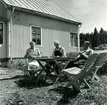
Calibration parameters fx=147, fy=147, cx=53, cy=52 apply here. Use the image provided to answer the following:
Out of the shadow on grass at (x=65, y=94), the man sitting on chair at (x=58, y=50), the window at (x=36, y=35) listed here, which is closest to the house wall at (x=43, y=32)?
the window at (x=36, y=35)

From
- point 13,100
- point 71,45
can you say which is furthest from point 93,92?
point 71,45

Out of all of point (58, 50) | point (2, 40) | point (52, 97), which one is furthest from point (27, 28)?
point (52, 97)

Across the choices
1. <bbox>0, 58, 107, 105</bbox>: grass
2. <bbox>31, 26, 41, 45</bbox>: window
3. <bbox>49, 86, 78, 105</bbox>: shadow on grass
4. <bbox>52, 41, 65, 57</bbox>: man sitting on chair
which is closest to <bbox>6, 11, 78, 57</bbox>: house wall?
<bbox>31, 26, 41, 45</bbox>: window

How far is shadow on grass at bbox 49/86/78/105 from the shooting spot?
3.14 metres

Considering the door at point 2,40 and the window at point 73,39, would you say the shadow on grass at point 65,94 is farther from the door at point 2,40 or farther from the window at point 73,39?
the window at point 73,39

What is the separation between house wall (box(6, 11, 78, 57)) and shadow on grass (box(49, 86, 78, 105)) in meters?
7.03

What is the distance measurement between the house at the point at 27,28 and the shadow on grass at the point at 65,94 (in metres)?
6.95

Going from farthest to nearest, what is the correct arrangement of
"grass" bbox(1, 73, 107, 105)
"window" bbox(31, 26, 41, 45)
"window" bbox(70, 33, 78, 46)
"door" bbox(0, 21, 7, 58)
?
"window" bbox(70, 33, 78, 46), "window" bbox(31, 26, 41, 45), "door" bbox(0, 21, 7, 58), "grass" bbox(1, 73, 107, 105)

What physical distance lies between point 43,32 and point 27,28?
161cm

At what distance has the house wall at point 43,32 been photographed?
34.6 feet

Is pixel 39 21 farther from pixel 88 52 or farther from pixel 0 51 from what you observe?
pixel 88 52

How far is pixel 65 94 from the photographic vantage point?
11.8ft

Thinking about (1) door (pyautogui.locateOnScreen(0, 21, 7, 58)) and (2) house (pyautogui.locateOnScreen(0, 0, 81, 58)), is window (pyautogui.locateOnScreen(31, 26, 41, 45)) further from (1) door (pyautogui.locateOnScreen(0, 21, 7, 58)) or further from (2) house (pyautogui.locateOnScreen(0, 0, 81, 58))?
(1) door (pyautogui.locateOnScreen(0, 21, 7, 58))

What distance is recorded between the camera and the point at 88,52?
536 cm
